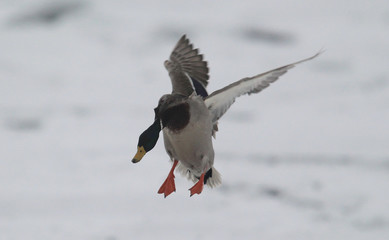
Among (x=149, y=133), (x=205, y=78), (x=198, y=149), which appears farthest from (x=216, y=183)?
(x=149, y=133)

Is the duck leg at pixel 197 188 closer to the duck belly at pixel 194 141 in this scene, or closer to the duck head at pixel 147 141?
the duck belly at pixel 194 141

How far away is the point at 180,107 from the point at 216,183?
1.64 metres

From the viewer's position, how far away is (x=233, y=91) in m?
4.84

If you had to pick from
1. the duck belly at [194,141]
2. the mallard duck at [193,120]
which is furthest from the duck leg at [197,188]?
the duck belly at [194,141]

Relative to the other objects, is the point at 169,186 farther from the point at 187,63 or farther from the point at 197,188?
the point at 187,63

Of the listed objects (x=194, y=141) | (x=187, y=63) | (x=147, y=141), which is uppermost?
(x=187, y=63)

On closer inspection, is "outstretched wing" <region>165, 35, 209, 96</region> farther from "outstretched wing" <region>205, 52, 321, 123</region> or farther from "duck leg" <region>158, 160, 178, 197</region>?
"duck leg" <region>158, 160, 178, 197</region>

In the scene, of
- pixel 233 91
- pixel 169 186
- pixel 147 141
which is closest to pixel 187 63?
pixel 233 91

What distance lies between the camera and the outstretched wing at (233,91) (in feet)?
15.6

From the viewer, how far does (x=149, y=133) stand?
13.6ft

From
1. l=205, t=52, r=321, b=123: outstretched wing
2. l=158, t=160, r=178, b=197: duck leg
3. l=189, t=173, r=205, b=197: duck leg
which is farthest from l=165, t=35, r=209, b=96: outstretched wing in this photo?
l=189, t=173, r=205, b=197: duck leg

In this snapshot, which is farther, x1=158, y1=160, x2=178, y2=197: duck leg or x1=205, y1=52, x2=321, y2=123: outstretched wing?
x1=158, y1=160, x2=178, y2=197: duck leg

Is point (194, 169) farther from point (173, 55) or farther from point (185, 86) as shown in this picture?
point (173, 55)

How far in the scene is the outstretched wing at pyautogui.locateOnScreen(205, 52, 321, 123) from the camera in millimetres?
4758
